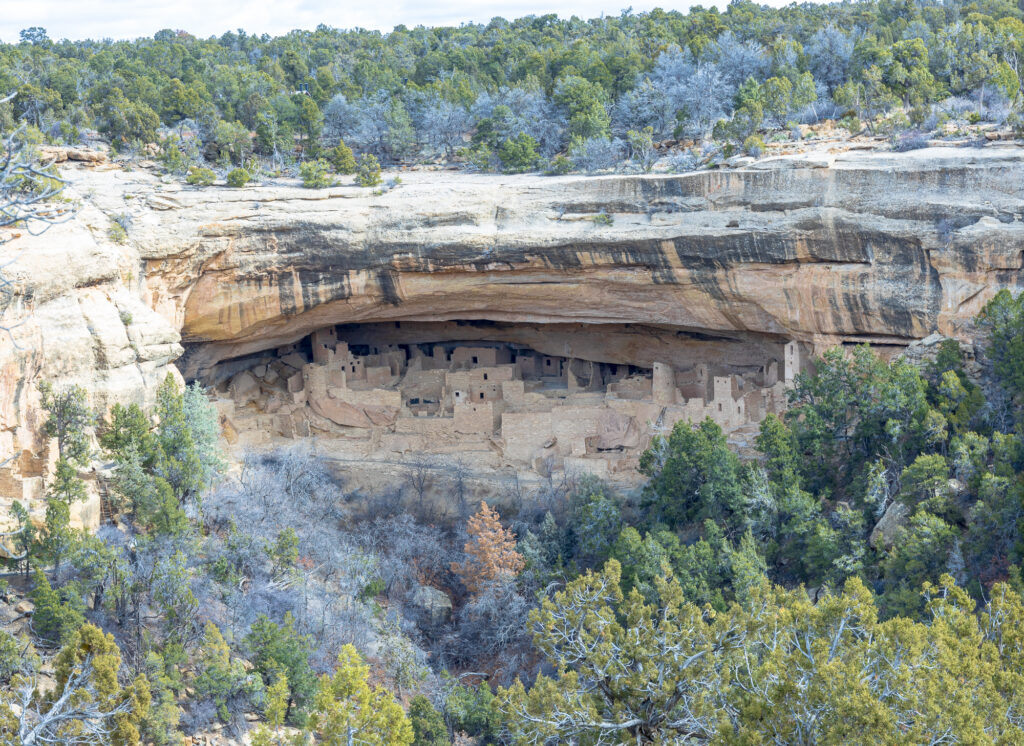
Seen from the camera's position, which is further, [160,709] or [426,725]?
[426,725]

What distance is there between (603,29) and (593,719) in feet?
112

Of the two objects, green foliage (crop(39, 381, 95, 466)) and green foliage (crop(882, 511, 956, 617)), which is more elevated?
green foliage (crop(39, 381, 95, 466))

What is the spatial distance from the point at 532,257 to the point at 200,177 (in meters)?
6.22

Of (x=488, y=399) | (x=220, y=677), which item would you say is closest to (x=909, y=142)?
(x=488, y=399)

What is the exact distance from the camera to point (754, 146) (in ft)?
73.4

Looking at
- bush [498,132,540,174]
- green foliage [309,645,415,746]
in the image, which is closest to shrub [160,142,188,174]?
bush [498,132,540,174]

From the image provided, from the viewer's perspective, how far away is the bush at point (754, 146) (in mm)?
22281

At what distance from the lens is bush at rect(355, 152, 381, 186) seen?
23469mm

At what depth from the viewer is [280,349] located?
27141 mm

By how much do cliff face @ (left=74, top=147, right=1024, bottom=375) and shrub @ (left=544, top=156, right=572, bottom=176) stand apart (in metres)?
1.16

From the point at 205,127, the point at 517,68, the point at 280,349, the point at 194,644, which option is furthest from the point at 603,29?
the point at 194,644

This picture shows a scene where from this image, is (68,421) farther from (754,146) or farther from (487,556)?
(754,146)

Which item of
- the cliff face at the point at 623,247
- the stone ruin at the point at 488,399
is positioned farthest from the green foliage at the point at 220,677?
the stone ruin at the point at 488,399

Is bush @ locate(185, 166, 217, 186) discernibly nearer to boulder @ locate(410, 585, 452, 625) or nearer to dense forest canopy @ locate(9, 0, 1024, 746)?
dense forest canopy @ locate(9, 0, 1024, 746)
